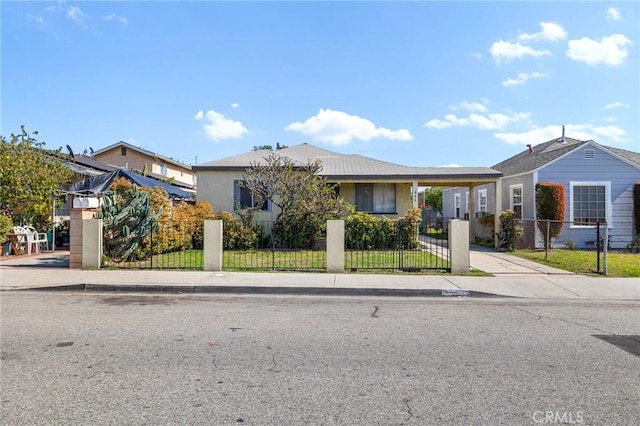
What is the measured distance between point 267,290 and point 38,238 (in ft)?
35.8

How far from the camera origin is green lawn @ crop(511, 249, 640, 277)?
11639mm

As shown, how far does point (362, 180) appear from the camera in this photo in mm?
17969

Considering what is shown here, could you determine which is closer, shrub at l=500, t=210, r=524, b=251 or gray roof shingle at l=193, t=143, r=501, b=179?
shrub at l=500, t=210, r=524, b=251

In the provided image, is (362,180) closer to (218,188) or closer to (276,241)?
(276,241)

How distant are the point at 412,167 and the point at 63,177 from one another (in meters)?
14.4

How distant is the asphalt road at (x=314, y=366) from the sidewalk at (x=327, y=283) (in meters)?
1.53

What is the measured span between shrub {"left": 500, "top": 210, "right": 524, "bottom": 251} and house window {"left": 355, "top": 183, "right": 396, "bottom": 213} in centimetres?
476

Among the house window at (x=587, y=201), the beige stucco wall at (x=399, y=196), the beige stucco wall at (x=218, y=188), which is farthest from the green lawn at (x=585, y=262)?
the beige stucco wall at (x=218, y=188)

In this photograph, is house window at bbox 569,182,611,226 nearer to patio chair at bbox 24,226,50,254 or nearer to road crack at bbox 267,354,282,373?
road crack at bbox 267,354,282,373

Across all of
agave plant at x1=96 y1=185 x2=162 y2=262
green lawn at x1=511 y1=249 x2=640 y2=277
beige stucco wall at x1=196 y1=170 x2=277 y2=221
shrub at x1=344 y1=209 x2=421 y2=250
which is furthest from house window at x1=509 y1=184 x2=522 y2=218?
agave plant at x1=96 y1=185 x2=162 y2=262

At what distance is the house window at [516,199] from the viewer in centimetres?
1964

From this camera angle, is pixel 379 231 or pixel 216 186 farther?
pixel 216 186

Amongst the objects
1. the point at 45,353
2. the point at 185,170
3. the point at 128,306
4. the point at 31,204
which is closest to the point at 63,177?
the point at 31,204

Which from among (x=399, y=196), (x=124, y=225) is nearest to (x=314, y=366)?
(x=124, y=225)
